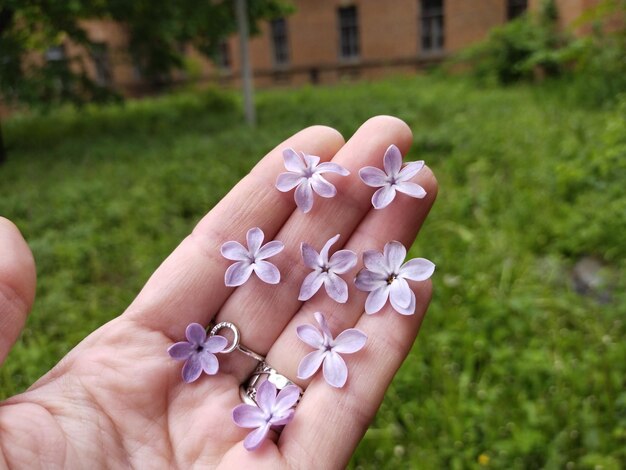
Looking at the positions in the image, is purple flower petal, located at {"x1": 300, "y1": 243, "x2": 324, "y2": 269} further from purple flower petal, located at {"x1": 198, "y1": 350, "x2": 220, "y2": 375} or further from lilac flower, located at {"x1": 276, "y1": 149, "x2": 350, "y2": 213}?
purple flower petal, located at {"x1": 198, "y1": 350, "x2": 220, "y2": 375}

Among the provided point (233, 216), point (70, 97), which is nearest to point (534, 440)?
point (233, 216)

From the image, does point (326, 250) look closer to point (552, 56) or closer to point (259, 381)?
point (259, 381)

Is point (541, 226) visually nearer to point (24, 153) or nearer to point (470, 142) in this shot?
point (470, 142)

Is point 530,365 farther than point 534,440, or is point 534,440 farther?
point 530,365

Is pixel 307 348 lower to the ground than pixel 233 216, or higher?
lower

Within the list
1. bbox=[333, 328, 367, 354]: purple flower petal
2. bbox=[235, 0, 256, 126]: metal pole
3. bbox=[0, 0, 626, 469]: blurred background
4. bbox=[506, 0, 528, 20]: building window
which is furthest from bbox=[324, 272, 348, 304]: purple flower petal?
bbox=[506, 0, 528, 20]: building window

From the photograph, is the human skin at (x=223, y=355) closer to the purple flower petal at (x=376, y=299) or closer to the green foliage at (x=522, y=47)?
the purple flower petal at (x=376, y=299)

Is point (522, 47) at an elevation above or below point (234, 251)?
above

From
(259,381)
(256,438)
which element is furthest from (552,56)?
(256,438)
